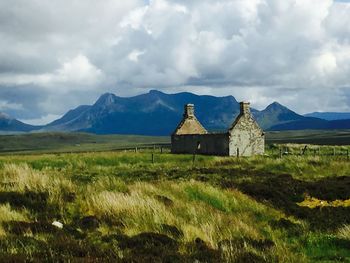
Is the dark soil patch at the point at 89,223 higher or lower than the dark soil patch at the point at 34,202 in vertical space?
lower

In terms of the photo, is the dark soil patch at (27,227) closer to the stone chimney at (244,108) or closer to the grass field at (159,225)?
the grass field at (159,225)

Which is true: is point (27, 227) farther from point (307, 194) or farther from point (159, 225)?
point (307, 194)

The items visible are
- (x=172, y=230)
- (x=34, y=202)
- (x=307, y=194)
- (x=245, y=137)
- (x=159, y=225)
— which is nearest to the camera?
(x=172, y=230)

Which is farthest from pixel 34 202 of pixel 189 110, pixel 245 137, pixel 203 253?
pixel 189 110

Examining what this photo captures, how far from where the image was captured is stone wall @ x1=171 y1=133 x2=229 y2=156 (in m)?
60.9

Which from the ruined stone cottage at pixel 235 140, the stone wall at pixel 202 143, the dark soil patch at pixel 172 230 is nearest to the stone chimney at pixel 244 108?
the ruined stone cottage at pixel 235 140

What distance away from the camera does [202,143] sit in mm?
64312

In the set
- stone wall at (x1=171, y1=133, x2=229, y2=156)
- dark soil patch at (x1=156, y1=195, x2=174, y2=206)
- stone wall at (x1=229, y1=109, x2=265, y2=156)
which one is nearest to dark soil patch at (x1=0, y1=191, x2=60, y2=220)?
dark soil patch at (x1=156, y1=195, x2=174, y2=206)

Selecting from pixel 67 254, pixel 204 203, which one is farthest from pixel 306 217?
pixel 67 254

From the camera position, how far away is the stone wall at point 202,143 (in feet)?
200

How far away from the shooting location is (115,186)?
→ 16.9 meters

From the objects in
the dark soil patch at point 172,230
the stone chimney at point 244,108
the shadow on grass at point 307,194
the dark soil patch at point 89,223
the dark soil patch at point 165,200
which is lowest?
the shadow on grass at point 307,194

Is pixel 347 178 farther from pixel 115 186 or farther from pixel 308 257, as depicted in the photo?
pixel 308 257

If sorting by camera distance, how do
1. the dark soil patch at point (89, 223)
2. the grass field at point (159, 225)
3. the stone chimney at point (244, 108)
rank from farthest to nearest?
the stone chimney at point (244, 108), the dark soil patch at point (89, 223), the grass field at point (159, 225)
